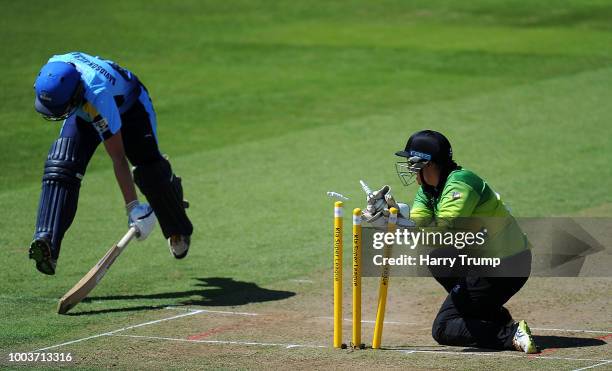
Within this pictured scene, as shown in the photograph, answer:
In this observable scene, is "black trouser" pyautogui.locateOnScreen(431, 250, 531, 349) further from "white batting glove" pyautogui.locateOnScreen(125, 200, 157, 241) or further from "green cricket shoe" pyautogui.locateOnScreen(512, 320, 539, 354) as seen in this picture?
"white batting glove" pyautogui.locateOnScreen(125, 200, 157, 241)

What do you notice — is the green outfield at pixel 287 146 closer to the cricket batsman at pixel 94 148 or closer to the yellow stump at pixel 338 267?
the yellow stump at pixel 338 267

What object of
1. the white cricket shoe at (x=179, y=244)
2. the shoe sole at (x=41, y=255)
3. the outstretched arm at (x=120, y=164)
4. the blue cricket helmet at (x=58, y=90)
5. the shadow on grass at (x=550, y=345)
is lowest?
the shadow on grass at (x=550, y=345)

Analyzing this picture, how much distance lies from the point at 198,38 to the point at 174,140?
8.86 metres

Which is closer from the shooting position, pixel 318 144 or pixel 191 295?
pixel 191 295

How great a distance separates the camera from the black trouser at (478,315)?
897cm

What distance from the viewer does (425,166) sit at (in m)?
8.89

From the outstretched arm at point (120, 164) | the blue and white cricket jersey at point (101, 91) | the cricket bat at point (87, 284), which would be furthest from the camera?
the outstretched arm at point (120, 164)

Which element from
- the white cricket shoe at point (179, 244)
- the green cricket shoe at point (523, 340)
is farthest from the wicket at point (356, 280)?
the white cricket shoe at point (179, 244)

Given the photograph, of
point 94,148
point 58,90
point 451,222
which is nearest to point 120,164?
point 94,148

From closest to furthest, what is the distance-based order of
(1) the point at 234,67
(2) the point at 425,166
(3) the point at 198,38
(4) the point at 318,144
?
(2) the point at 425,166
(4) the point at 318,144
(1) the point at 234,67
(3) the point at 198,38

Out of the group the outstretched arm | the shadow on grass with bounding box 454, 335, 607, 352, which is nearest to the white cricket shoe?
the outstretched arm

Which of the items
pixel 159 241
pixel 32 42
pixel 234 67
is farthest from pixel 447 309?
pixel 32 42

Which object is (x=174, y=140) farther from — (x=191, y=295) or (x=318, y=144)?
(x=191, y=295)

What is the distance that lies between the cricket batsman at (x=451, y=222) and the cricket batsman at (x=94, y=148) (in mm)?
3170
